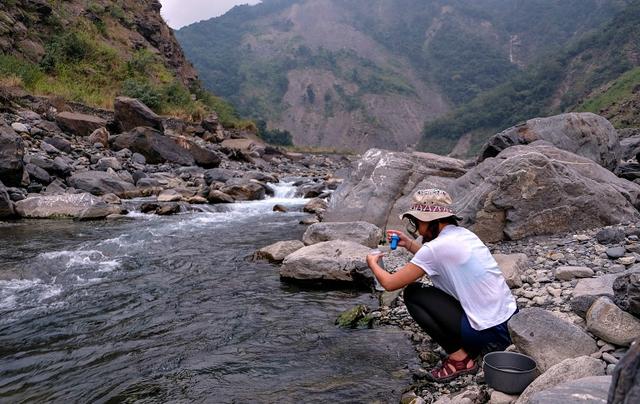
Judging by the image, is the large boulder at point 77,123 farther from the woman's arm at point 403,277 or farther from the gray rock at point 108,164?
the woman's arm at point 403,277

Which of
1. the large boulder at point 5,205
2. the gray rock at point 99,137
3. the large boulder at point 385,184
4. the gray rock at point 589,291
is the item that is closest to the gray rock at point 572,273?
the gray rock at point 589,291

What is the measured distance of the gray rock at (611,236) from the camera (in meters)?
5.72

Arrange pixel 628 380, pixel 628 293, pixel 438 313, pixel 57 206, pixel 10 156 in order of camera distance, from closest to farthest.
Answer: pixel 628 380 < pixel 628 293 < pixel 438 313 < pixel 10 156 < pixel 57 206

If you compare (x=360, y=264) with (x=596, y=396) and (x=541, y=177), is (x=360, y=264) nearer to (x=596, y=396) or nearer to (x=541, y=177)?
(x=541, y=177)

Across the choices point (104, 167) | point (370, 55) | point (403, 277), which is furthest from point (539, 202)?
point (370, 55)

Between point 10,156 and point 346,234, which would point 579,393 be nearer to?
point 346,234

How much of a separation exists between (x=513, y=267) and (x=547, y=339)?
2055 mm

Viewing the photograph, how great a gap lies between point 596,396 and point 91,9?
111ft

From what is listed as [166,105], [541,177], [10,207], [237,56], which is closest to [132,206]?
[10,207]

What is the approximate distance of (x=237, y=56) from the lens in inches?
5162

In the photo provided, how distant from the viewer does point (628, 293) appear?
9.92 feet

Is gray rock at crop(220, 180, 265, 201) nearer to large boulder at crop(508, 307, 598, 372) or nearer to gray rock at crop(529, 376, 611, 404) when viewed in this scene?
large boulder at crop(508, 307, 598, 372)

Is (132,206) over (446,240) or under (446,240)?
under

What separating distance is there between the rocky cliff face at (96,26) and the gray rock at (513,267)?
22.9 m
